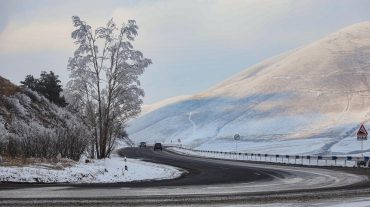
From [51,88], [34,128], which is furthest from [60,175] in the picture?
[51,88]

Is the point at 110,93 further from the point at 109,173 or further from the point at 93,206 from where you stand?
the point at 93,206

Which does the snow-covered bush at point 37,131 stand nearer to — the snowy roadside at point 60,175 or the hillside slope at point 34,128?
the hillside slope at point 34,128

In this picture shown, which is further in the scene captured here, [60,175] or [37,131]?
[37,131]

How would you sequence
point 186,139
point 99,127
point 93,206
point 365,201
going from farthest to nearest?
point 186,139
point 99,127
point 365,201
point 93,206

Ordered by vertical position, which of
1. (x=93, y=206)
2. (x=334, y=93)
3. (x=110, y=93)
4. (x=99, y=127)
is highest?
(x=334, y=93)

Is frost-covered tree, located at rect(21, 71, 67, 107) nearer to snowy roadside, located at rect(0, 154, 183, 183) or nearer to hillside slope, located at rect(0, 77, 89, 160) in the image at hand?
hillside slope, located at rect(0, 77, 89, 160)

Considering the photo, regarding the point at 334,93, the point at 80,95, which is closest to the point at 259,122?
the point at 334,93

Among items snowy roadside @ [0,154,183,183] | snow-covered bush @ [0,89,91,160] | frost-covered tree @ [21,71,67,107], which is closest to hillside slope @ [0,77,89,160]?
snow-covered bush @ [0,89,91,160]

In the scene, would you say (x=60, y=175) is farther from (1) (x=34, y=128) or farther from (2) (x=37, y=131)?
(1) (x=34, y=128)

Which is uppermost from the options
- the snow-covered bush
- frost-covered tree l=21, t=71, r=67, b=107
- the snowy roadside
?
frost-covered tree l=21, t=71, r=67, b=107

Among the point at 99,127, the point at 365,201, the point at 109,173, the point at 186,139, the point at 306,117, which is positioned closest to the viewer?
the point at 365,201

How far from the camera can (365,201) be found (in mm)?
16547

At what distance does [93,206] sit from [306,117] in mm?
159747

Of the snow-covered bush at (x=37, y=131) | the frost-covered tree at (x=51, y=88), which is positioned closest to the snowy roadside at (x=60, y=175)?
the snow-covered bush at (x=37, y=131)
